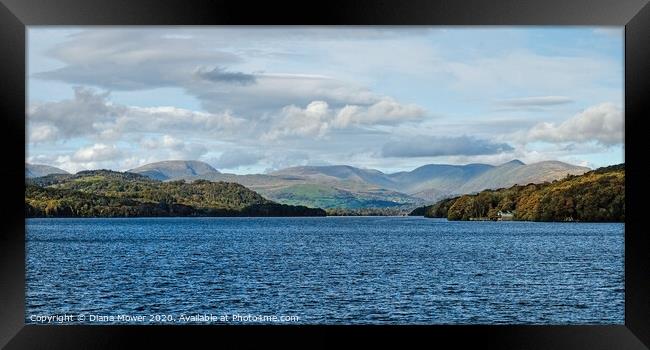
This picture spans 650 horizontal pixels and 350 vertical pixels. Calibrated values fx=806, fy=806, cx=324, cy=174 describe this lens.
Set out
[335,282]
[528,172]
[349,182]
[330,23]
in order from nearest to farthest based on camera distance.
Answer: [330,23] → [335,282] → [528,172] → [349,182]

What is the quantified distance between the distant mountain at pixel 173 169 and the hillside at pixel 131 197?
5.33ft

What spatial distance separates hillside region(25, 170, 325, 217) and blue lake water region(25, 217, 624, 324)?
5719cm

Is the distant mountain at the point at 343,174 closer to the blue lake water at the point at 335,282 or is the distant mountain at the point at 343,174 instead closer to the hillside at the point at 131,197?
the hillside at the point at 131,197

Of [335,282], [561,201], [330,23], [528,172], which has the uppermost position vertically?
[528,172]

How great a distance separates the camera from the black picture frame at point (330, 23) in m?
6.79

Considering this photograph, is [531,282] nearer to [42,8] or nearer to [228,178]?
[42,8]

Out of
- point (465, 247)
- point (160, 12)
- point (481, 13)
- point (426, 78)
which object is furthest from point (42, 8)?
point (426, 78)

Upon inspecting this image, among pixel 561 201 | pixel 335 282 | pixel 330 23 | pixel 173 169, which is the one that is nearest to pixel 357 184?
pixel 173 169

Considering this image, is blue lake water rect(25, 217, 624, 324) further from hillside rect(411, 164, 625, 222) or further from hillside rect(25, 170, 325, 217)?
hillside rect(25, 170, 325, 217)

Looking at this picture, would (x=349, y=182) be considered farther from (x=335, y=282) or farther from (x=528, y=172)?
(x=335, y=282)

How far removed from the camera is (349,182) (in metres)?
133

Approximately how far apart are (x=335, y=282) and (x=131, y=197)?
305 ft

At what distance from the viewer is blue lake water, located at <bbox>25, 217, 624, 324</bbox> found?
20469mm

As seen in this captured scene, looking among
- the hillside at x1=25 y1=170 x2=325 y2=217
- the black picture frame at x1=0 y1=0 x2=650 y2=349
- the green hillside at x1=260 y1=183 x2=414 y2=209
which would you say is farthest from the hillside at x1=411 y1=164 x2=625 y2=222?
the black picture frame at x1=0 y1=0 x2=650 y2=349
